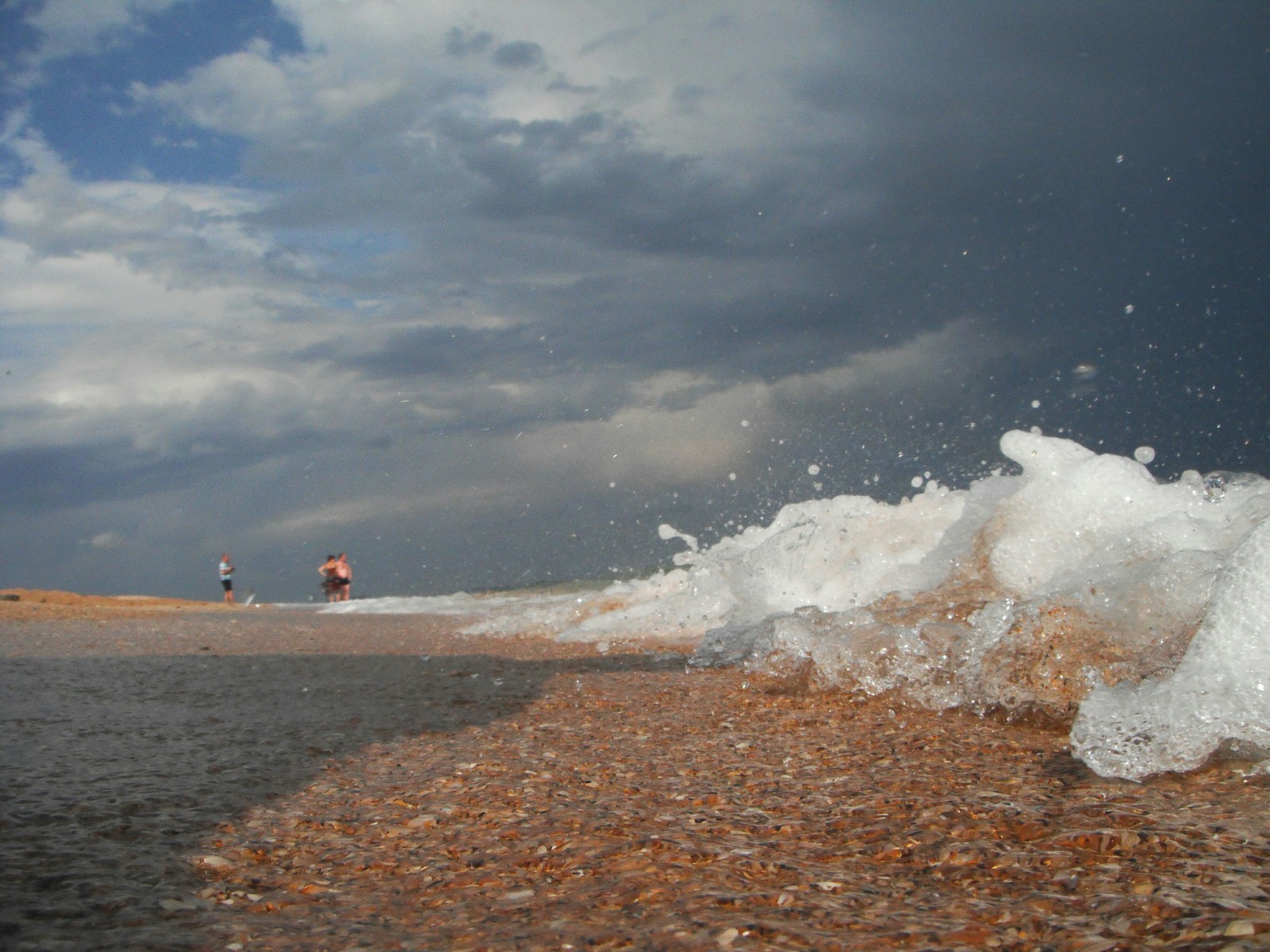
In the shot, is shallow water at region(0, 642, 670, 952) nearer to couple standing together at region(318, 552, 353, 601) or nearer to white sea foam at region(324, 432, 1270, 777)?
white sea foam at region(324, 432, 1270, 777)

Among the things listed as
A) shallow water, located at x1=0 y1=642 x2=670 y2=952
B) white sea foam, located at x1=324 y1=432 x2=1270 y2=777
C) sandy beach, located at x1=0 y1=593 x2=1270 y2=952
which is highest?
white sea foam, located at x1=324 y1=432 x2=1270 y2=777

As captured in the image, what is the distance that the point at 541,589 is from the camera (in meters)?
28.8

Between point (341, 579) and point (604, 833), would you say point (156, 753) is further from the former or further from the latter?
point (341, 579)

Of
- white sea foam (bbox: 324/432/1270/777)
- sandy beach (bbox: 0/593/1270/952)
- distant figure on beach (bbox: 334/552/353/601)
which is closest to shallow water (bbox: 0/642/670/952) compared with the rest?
sandy beach (bbox: 0/593/1270/952)

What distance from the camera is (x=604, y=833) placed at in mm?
2164

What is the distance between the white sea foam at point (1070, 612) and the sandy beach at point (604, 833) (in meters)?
0.17

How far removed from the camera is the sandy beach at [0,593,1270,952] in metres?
1.61

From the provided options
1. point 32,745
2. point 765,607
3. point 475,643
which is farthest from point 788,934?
point 475,643

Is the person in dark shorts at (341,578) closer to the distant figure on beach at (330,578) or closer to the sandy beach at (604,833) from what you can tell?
the distant figure on beach at (330,578)

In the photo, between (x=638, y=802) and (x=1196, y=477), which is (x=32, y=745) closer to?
(x=638, y=802)

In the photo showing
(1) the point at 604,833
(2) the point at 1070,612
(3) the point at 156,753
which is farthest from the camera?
(2) the point at 1070,612

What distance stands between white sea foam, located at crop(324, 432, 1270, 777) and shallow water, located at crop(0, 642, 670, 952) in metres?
1.71

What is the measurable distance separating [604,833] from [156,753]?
171 centimetres

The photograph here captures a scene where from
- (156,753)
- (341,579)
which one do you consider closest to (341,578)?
(341,579)
